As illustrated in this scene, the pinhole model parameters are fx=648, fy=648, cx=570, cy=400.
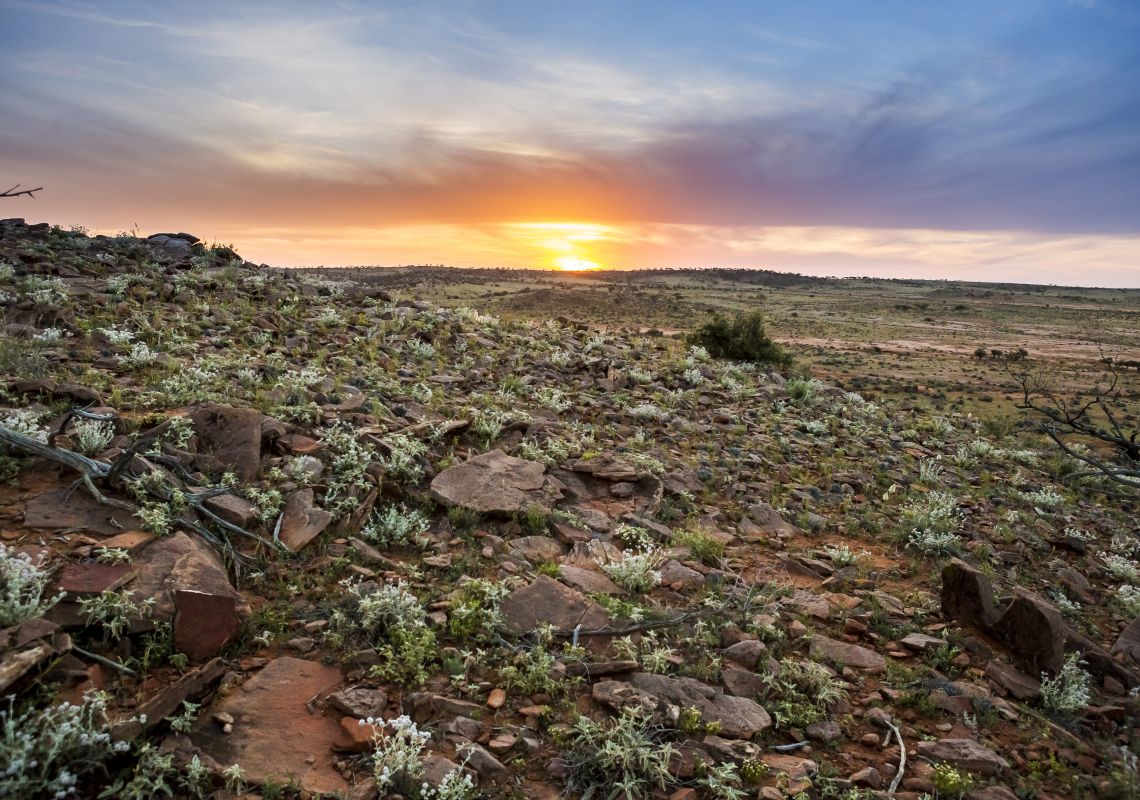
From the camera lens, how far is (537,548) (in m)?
6.22

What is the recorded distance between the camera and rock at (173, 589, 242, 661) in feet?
13.5

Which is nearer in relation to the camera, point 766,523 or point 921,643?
point 921,643

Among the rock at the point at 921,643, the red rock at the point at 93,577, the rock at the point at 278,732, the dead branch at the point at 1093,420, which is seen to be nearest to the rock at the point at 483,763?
the rock at the point at 278,732

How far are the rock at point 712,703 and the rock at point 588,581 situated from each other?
1109 millimetres

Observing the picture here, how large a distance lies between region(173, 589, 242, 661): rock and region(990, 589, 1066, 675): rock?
6.18 meters

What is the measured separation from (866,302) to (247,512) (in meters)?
73.6

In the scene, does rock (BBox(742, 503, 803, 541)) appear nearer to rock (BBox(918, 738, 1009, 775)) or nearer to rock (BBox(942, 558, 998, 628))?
rock (BBox(942, 558, 998, 628))

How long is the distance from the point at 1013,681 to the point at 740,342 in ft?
49.0

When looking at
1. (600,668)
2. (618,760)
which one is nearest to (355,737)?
(618,760)

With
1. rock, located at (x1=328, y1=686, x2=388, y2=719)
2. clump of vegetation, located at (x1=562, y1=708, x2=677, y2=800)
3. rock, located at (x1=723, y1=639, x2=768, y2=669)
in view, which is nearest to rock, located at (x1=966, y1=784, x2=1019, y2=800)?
rock, located at (x1=723, y1=639, x2=768, y2=669)

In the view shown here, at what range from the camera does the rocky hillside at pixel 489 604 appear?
3725mm

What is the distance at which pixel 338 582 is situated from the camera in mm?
5219

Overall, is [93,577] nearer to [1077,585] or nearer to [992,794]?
[992,794]

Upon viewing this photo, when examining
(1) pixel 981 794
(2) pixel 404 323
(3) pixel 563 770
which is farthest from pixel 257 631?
(2) pixel 404 323
